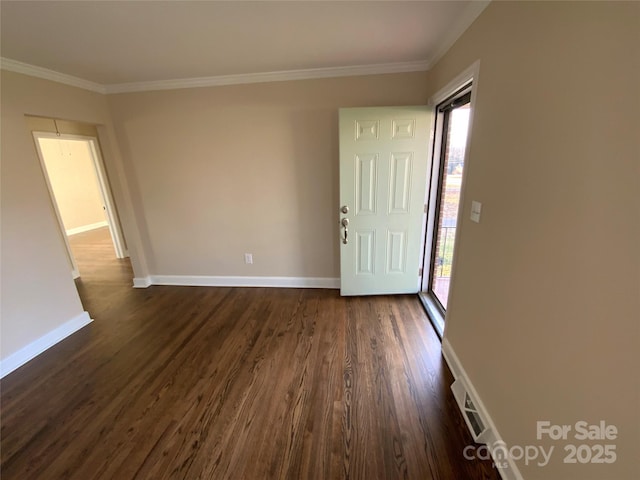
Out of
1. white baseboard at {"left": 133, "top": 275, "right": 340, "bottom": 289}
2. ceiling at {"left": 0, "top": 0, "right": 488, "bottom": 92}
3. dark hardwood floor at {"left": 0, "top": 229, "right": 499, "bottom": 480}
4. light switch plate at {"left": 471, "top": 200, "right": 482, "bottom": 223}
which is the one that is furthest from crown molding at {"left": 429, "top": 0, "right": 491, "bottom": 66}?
white baseboard at {"left": 133, "top": 275, "right": 340, "bottom": 289}

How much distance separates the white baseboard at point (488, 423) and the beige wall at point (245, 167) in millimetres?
1556

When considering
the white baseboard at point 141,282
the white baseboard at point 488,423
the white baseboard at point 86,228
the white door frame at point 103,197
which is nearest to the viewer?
the white baseboard at point 488,423

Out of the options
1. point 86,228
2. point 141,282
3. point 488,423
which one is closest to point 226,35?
point 488,423

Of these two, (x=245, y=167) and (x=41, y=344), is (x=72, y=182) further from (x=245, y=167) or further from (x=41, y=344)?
(x=245, y=167)

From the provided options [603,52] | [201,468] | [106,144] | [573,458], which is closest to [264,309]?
[201,468]

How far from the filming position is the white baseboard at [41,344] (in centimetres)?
203

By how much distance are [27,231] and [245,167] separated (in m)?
1.92

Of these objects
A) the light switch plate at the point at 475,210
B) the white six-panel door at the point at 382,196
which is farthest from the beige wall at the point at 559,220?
the white six-panel door at the point at 382,196

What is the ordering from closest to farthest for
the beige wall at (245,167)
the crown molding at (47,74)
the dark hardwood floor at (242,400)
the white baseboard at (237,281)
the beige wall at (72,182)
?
1. the dark hardwood floor at (242,400)
2. the crown molding at (47,74)
3. the beige wall at (245,167)
4. the white baseboard at (237,281)
5. the beige wall at (72,182)

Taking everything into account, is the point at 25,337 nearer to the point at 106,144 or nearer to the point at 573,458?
the point at 106,144

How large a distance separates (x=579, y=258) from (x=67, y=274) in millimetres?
3653

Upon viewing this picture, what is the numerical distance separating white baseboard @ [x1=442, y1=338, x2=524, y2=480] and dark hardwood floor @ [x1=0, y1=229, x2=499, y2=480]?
0.07 m

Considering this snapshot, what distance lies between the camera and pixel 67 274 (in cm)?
245

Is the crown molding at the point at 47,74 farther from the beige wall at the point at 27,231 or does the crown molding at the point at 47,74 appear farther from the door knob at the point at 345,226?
the door knob at the point at 345,226
